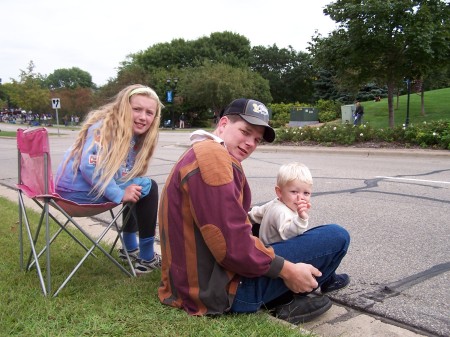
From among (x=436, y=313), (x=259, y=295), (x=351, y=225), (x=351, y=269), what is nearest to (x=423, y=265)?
(x=351, y=269)

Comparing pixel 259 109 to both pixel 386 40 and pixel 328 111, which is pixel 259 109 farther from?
pixel 328 111

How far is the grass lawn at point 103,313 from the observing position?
2.32m

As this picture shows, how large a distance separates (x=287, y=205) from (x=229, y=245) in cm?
78

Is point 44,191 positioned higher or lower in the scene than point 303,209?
higher

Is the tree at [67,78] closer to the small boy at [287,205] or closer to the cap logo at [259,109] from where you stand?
the small boy at [287,205]

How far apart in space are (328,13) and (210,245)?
16.6 metres

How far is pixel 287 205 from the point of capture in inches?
112

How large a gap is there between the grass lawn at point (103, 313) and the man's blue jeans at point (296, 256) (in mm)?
85

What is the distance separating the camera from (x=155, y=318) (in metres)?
2.45

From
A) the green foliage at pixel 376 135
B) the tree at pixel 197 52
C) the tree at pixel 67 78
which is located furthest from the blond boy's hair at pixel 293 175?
the tree at pixel 67 78

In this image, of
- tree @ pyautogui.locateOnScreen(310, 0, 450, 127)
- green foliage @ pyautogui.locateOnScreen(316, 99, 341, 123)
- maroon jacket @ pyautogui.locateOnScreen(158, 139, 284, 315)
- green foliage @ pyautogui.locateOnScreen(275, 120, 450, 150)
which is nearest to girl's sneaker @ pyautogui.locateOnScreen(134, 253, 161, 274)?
maroon jacket @ pyautogui.locateOnScreen(158, 139, 284, 315)

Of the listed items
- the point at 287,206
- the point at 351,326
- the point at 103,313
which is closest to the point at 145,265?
the point at 103,313

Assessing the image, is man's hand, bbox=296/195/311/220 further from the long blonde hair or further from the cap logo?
the long blonde hair

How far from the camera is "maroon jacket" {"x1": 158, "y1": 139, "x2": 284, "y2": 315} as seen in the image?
2.17 metres
